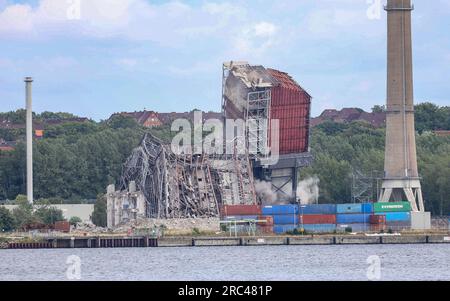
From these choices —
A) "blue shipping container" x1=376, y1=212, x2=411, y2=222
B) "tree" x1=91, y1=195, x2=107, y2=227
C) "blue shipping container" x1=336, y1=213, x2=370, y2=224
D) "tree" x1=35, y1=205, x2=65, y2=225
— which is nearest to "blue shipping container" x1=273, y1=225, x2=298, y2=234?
"blue shipping container" x1=336, y1=213, x2=370, y2=224

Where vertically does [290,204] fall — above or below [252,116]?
below

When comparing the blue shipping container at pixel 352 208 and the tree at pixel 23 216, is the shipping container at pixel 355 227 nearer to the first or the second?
the blue shipping container at pixel 352 208

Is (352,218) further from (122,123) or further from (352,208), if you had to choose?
(122,123)

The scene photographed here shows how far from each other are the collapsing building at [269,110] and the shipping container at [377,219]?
8.24 metres

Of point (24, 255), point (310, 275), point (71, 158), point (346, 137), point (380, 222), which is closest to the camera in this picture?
point (310, 275)

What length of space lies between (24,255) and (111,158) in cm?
5486

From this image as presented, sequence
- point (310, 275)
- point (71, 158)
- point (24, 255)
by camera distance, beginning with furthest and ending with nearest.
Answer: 1. point (71, 158)
2. point (24, 255)
3. point (310, 275)

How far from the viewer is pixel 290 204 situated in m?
98.6

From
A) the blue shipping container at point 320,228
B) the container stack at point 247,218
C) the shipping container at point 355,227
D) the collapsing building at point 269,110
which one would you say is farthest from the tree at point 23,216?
the shipping container at point 355,227

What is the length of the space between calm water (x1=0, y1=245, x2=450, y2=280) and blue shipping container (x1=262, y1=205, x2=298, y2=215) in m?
10.8

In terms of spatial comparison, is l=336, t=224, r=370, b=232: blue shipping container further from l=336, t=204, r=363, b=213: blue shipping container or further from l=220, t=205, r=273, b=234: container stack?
l=220, t=205, r=273, b=234: container stack

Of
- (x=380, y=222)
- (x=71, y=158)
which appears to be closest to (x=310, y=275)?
(x=380, y=222)

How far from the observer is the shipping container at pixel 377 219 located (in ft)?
308

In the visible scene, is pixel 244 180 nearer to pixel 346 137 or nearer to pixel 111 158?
pixel 111 158
